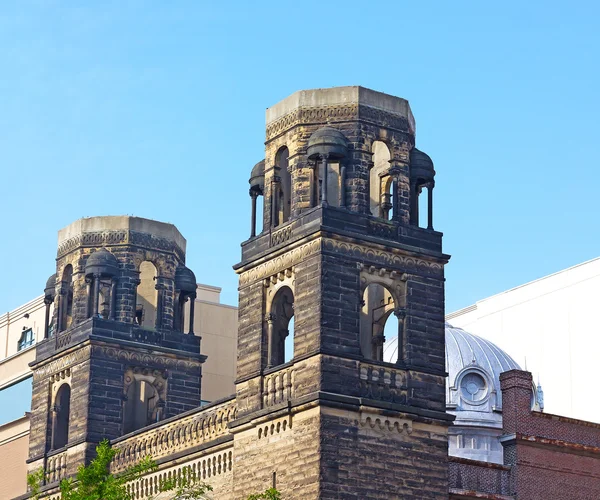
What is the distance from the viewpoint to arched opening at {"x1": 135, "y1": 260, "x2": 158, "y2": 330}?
207 ft

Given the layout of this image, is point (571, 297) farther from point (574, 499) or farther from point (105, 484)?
point (105, 484)

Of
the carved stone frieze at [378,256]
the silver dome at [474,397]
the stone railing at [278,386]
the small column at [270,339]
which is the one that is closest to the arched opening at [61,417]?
the silver dome at [474,397]

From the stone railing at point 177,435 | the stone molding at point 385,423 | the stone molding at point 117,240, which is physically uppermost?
the stone molding at point 117,240

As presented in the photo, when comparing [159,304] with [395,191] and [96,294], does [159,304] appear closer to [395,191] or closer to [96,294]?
[96,294]

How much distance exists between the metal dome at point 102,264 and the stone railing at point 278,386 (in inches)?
487

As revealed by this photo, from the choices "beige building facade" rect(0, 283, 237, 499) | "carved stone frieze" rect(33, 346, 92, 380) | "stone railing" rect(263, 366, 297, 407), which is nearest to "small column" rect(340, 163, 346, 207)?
"stone railing" rect(263, 366, 297, 407)

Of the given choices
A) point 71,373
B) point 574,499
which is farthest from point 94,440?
point 574,499

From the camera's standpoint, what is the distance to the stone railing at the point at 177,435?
5172 centimetres

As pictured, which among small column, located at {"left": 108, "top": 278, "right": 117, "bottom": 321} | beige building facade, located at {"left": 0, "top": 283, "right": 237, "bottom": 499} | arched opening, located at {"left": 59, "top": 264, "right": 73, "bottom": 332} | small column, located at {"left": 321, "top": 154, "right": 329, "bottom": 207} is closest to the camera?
small column, located at {"left": 321, "top": 154, "right": 329, "bottom": 207}

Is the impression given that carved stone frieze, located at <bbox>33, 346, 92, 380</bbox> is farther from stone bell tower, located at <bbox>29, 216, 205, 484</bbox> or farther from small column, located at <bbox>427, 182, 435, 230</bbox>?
small column, located at <bbox>427, 182, 435, 230</bbox>

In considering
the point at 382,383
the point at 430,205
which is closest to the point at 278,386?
the point at 382,383

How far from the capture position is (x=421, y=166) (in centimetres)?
5069

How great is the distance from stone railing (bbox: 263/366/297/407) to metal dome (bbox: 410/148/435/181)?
7.59 meters

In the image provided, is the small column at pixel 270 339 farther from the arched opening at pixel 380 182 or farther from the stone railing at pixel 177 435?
the arched opening at pixel 380 182
